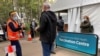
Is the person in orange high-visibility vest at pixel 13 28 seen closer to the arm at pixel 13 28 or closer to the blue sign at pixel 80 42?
the arm at pixel 13 28

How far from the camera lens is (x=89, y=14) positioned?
11.8 metres

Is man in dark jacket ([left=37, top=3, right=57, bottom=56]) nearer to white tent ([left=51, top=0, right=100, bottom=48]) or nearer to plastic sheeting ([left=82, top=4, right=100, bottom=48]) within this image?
white tent ([left=51, top=0, right=100, bottom=48])

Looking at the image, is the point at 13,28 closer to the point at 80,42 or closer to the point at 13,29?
the point at 13,29

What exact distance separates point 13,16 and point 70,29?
19.1 ft

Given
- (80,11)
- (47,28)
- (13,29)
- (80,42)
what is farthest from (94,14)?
(47,28)

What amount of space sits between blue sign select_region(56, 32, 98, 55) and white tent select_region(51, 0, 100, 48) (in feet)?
5.71

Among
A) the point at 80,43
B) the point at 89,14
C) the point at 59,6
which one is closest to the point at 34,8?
the point at 59,6

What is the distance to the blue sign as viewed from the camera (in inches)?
342

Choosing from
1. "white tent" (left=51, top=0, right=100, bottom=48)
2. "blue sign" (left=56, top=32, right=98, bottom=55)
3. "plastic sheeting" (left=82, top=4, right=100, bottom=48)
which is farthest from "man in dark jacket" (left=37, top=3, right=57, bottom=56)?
"plastic sheeting" (left=82, top=4, right=100, bottom=48)

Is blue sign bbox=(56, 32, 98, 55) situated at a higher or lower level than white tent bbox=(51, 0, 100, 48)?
lower

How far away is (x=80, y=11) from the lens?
1239 centimetres

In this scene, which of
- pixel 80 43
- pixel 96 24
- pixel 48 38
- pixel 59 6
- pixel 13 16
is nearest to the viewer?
pixel 48 38

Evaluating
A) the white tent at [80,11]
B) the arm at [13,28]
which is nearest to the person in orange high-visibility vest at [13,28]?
the arm at [13,28]

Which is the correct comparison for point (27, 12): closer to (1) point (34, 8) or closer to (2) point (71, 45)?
(1) point (34, 8)
